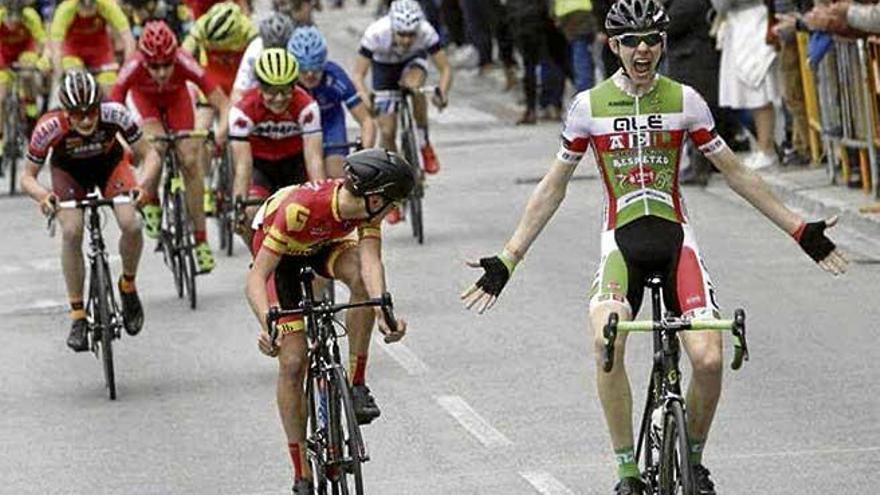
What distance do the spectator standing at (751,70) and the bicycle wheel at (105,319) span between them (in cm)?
887

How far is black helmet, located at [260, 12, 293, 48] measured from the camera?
63.9 feet

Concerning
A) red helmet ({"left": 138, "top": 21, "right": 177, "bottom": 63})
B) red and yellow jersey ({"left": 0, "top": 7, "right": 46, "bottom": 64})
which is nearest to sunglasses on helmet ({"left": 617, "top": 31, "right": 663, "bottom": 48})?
red helmet ({"left": 138, "top": 21, "right": 177, "bottom": 63})

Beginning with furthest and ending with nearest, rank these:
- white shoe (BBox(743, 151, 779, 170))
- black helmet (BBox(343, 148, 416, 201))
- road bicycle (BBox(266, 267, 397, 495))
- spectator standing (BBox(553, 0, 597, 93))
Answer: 1. spectator standing (BBox(553, 0, 597, 93))
2. white shoe (BBox(743, 151, 779, 170))
3. black helmet (BBox(343, 148, 416, 201))
4. road bicycle (BBox(266, 267, 397, 495))

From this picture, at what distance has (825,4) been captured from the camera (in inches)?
834

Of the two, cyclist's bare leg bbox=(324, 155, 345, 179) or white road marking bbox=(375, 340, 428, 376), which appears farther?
cyclist's bare leg bbox=(324, 155, 345, 179)

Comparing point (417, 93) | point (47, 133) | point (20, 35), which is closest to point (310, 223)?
point (47, 133)

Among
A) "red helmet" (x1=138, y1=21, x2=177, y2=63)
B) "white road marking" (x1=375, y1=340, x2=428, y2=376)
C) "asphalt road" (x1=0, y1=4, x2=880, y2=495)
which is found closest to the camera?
"asphalt road" (x1=0, y1=4, x2=880, y2=495)

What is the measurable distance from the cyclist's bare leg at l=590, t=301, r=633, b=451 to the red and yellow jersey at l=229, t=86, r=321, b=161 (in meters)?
6.48

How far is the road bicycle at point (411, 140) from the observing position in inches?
837

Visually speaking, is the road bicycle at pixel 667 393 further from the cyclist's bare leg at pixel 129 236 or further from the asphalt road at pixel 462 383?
the cyclist's bare leg at pixel 129 236

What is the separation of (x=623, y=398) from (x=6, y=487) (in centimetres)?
372

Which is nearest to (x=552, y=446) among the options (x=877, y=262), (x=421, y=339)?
(x=421, y=339)

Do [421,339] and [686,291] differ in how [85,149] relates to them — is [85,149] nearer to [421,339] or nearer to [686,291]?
[421,339]

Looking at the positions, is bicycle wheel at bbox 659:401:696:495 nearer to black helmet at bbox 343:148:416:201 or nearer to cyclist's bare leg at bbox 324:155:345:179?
black helmet at bbox 343:148:416:201
